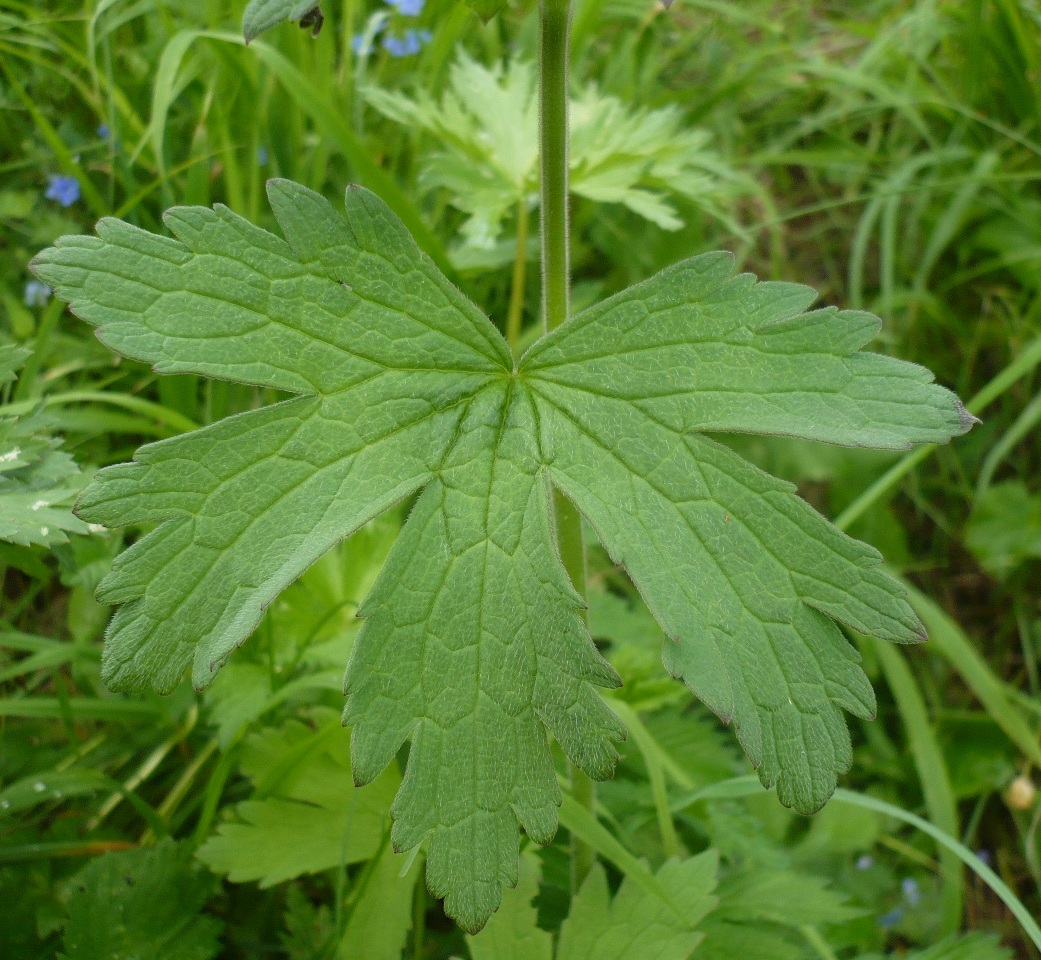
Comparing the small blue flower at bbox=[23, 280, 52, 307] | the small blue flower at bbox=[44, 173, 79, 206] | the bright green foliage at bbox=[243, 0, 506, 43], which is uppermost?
the small blue flower at bbox=[44, 173, 79, 206]

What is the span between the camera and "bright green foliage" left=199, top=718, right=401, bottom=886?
159 centimetres

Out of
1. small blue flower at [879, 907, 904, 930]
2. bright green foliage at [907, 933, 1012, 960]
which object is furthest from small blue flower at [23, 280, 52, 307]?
small blue flower at [879, 907, 904, 930]

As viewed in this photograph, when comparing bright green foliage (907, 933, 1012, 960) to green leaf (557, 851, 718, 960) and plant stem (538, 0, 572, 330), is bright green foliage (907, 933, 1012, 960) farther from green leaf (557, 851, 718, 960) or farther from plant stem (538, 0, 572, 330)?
plant stem (538, 0, 572, 330)

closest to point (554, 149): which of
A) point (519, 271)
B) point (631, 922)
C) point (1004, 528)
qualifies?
point (519, 271)

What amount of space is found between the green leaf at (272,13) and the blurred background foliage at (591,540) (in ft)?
2.57

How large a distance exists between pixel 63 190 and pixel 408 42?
1064 mm

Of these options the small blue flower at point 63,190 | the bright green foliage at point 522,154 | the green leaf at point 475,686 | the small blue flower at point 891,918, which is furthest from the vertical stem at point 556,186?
the small blue flower at point 63,190

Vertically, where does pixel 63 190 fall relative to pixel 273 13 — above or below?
above

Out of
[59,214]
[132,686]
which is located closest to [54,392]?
[59,214]

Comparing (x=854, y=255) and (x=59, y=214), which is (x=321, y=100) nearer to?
(x=59, y=214)

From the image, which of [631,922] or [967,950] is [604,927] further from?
[967,950]

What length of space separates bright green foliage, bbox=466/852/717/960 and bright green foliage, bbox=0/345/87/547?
902 mm

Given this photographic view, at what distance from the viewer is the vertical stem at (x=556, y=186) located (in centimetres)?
121

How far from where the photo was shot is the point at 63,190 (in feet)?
7.34
